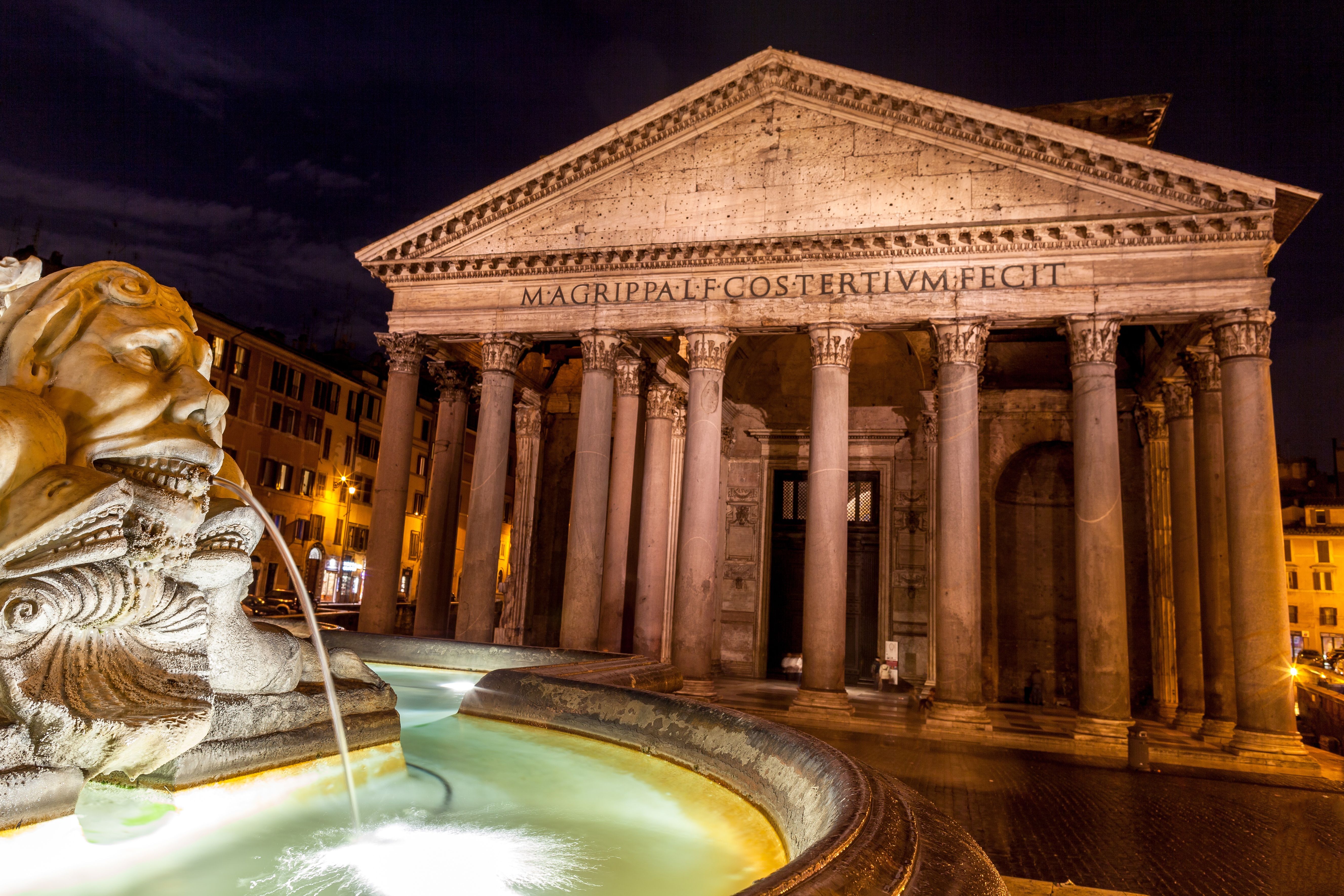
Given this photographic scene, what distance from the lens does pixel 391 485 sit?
17.1 m

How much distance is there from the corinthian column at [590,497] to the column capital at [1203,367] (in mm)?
10578

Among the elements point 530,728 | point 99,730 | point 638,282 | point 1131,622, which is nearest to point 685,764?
point 530,728

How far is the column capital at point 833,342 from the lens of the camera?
15.0 metres

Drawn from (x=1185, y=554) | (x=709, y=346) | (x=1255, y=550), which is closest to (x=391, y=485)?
(x=709, y=346)

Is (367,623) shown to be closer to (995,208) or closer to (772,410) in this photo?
(772,410)

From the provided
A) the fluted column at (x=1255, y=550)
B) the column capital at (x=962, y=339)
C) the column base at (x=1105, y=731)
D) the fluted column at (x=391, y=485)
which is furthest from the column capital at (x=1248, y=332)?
the fluted column at (x=391, y=485)

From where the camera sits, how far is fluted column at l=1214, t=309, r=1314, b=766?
1227cm

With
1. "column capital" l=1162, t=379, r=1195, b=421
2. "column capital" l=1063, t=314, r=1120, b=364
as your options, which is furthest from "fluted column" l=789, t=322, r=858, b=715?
"column capital" l=1162, t=379, r=1195, b=421

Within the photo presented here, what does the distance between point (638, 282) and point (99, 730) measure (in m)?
14.4

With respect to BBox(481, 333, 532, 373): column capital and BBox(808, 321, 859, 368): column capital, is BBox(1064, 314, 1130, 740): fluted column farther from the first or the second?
BBox(481, 333, 532, 373): column capital

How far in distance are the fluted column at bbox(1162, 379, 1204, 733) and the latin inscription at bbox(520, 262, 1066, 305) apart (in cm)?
485

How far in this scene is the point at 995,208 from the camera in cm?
1449

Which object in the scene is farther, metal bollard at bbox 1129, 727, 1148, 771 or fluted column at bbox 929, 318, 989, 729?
fluted column at bbox 929, 318, 989, 729

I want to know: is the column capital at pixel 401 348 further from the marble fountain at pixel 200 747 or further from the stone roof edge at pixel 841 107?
the marble fountain at pixel 200 747
